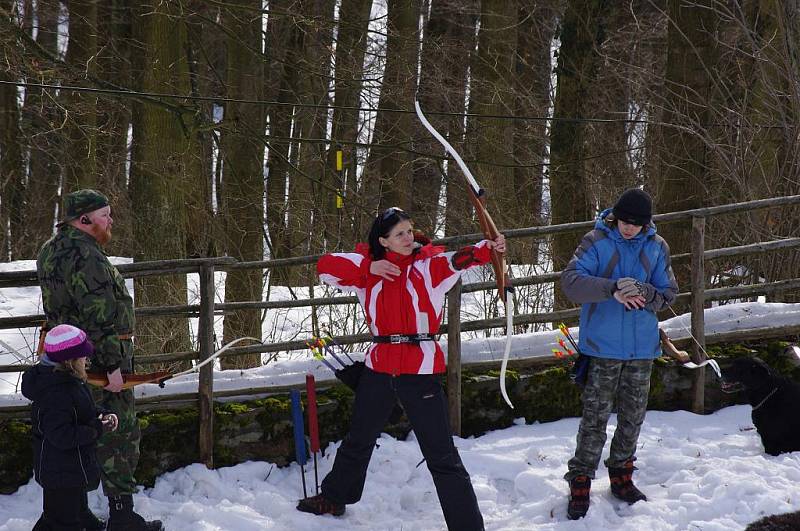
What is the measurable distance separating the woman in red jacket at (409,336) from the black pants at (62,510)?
147cm

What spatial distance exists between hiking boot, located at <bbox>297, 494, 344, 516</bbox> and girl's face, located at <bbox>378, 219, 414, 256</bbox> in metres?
1.48

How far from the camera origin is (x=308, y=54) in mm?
12695

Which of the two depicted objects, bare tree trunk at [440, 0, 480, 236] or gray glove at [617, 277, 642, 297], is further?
bare tree trunk at [440, 0, 480, 236]

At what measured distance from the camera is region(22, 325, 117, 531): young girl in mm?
4160

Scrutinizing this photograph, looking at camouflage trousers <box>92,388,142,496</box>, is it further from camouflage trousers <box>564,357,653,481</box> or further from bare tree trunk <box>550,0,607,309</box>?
bare tree trunk <box>550,0,607,309</box>

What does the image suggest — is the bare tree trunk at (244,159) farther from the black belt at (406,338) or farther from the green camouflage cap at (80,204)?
the black belt at (406,338)

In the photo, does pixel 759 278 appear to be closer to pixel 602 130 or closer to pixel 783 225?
pixel 783 225

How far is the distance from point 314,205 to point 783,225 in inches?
213

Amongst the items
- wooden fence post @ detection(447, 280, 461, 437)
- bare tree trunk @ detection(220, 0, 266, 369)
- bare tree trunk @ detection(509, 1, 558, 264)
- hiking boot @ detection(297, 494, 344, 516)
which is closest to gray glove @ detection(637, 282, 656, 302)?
wooden fence post @ detection(447, 280, 461, 437)

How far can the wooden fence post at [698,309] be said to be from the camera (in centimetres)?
652

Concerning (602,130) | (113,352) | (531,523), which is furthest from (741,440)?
(602,130)

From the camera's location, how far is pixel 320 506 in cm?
508

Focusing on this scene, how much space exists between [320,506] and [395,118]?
31.3 ft

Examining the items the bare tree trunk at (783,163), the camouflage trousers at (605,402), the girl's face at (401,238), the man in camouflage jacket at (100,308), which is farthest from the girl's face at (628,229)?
the bare tree trunk at (783,163)
